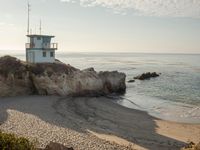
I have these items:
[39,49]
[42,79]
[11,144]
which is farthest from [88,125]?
[39,49]

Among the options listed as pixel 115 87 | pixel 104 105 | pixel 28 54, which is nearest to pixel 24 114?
pixel 104 105

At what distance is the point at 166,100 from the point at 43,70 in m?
19.9

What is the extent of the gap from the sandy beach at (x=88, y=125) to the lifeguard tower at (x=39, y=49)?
10.6 meters

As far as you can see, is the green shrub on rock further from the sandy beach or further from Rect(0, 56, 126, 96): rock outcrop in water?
Rect(0, 56, 126, 96): rock outcrop in water

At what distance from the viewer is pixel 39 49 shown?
46.9 m

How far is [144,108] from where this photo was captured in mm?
39406

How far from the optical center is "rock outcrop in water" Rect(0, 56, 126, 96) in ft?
128

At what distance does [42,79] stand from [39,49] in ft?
27.7

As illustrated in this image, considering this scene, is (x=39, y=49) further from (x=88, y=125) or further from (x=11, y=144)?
(x=11, y=144)

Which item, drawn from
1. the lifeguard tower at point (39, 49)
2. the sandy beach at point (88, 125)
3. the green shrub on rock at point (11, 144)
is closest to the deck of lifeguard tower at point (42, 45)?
the lifeguard tower at point (39, 49)

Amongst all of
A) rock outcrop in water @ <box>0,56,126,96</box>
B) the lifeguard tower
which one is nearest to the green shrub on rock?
rock outcrop in water @ <box>0,56,126,96</box>

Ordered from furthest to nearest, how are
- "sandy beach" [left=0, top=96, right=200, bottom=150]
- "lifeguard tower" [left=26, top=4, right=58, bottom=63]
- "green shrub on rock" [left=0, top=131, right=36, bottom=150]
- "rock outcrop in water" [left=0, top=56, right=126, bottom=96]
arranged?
"lifeguard tower" [left=26, top=4, right=58, bottom=63], "rock outcrop in water" [left=0, top=56, right=126, bottom=96], "sandy beach" [left=0, top=96, right=200, bottom=150], "green shrub on rock" [left=0, top=131, right=36, bottom=150]

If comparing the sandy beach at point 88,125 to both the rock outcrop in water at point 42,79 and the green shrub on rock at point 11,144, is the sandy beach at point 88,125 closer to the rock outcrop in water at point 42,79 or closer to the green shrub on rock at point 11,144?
the rock outcrop in water at point 42,79

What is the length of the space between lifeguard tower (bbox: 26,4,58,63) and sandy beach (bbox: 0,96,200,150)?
34.8 ft
